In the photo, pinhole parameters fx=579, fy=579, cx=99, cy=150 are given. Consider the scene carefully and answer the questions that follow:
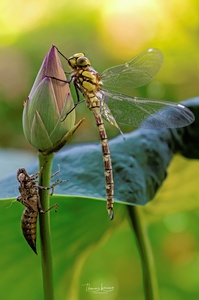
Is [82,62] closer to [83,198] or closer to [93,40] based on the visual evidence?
[83,198]

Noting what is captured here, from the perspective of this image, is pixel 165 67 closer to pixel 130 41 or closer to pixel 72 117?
pixel 130 41

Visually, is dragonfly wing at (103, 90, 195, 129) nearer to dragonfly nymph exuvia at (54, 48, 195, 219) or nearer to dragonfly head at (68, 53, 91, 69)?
dragonfly nymph exuvia at (54, 48, 195, 219)

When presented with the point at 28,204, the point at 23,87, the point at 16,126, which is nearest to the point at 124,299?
the point at 28,204

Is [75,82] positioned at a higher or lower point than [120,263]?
higher

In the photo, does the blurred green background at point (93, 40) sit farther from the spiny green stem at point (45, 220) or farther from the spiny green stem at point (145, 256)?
the spiny green stem at point (45, 220)

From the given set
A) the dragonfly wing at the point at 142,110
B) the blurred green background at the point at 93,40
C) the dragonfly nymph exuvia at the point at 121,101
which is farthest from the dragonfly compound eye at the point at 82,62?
the blurred green background at the point at 93,40

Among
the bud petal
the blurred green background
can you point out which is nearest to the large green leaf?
the bud petal

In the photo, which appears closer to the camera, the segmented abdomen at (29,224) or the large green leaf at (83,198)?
the segmented abdomen at (29,224)
